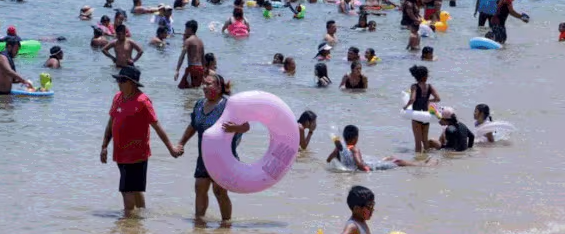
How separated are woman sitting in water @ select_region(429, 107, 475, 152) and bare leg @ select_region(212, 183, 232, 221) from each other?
4.27 metres

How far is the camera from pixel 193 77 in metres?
17.1

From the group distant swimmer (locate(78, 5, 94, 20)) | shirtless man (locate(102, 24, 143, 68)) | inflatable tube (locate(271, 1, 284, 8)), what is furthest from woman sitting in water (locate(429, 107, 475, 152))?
inflatable tube (locate(271, 1, 284, 8))

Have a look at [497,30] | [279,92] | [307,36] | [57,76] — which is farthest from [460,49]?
[57,76]

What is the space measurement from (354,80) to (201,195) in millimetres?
8671

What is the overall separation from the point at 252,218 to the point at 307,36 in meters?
16.4

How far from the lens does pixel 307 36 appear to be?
25.6m

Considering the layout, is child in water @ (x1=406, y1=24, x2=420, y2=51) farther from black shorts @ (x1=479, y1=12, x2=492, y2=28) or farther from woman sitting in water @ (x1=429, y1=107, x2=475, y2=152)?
woman sitting in water @ (x1=429, y1=107, x2=475, y2=152)

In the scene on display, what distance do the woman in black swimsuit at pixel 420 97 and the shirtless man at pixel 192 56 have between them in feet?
15.2

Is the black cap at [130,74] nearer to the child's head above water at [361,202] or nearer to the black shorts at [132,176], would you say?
the black shorts at [132,176]

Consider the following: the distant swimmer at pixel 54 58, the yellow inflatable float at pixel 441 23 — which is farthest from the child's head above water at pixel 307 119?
the yellow inflatable float at pixel 441 23

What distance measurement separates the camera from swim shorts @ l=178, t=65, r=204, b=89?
55.7ft

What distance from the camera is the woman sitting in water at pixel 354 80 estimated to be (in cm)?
1733

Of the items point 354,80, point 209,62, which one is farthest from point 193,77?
point 354,80

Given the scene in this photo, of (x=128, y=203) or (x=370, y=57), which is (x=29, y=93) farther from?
(x=128, y=203)
